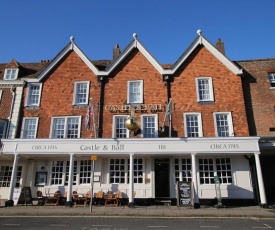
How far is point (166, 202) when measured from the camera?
16203 millimetres

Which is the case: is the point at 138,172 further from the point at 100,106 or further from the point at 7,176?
the point at 7,176

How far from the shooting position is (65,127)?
18.4 meters

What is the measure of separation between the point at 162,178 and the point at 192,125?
4.44m

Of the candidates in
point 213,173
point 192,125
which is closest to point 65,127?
point 192,125

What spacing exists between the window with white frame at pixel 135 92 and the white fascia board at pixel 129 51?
5.91ft

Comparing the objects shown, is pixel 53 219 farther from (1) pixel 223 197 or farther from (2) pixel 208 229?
(1) pixel 223 197

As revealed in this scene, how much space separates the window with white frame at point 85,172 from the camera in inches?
687

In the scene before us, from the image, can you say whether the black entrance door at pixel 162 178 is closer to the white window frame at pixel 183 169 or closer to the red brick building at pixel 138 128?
the red brick building at pixel 138 128

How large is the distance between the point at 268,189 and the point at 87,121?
48.4ft

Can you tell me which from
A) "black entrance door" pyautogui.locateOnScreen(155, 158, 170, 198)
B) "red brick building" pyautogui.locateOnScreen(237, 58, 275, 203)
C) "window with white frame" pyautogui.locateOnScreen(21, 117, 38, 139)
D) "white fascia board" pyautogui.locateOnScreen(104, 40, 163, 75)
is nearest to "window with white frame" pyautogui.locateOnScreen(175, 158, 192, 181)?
"black entrance door" pyautogui.locateOnScreen(155, 158, 170, 198)

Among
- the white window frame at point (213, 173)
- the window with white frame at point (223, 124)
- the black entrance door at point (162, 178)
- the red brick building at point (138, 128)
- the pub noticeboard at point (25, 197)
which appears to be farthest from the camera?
the window with white frame at point (223, 124)

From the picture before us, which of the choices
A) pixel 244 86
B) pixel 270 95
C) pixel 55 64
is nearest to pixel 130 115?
pixel 55 64

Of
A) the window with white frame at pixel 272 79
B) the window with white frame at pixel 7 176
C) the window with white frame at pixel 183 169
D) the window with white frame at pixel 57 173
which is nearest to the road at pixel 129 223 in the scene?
the window with white frame at pixel 183 169

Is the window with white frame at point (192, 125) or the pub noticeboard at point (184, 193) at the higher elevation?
the window with white frame at point (192, 125)
